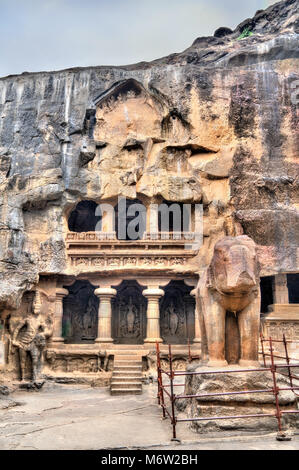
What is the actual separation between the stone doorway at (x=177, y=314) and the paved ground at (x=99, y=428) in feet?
23.6

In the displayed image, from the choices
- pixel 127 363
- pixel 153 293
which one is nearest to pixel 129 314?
pixel 153 293

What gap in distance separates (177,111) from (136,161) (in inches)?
111

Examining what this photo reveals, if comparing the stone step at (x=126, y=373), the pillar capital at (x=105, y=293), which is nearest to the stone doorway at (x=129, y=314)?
the pillar capital at (x=105, y=293)

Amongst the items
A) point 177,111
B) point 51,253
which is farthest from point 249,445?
point 177,111

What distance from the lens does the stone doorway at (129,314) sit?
1767cm

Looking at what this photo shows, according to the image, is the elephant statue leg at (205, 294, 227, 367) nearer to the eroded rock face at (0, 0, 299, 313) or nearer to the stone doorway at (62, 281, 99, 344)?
the eroded rock face at (0, 0, 299, 313)

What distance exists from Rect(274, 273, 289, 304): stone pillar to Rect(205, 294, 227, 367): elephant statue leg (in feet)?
32.4

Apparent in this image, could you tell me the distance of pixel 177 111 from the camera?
17.2 metres

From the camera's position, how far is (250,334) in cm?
672

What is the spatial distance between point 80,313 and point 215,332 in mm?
12053

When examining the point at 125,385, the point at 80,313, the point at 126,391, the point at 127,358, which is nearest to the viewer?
the point at 126,391

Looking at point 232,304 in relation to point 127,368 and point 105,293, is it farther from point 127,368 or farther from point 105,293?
point 105,293

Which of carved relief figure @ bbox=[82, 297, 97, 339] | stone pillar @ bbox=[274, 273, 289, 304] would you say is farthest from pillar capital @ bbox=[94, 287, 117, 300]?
stone pillar @ bbox=[274, 273, 289, 304]
